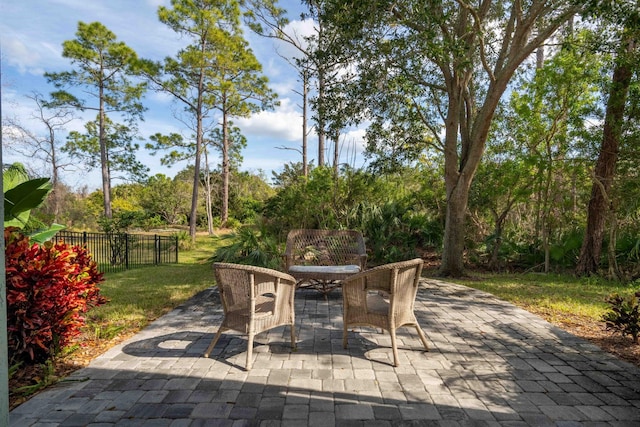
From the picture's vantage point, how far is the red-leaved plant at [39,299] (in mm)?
2764

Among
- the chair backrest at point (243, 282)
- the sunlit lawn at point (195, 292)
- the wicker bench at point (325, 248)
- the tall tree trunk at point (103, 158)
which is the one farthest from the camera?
the tall tree trunk at point (103, 158)

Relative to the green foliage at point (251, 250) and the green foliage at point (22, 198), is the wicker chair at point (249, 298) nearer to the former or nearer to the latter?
the green foliage at point (22, 198)

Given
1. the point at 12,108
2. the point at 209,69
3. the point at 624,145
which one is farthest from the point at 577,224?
the point at 12,108

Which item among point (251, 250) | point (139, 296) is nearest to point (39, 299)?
point (139, 296)

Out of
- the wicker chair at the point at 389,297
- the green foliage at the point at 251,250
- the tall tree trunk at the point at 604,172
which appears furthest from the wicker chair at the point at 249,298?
the tall tree trunk at the point at 604,172

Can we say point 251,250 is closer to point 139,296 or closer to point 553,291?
point 139,296

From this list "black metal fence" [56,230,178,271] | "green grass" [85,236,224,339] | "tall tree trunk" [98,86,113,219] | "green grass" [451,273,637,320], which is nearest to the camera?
"green grass" [85,236,224,339]

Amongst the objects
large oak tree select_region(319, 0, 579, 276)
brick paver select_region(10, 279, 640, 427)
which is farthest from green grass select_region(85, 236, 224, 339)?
large oak tree select_region(319, 0, 579, 276)

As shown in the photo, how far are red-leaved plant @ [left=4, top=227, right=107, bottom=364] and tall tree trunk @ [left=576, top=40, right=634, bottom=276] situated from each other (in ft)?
29.2

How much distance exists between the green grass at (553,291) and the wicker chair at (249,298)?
374 cm

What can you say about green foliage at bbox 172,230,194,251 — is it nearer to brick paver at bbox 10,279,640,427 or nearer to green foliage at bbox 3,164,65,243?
brick paver at bbox 10,279,640,427

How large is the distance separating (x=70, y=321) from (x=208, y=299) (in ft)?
8.37

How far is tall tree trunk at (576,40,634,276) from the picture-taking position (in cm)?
708

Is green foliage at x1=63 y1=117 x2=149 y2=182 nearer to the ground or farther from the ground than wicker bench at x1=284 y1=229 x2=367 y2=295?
farther from the ground
